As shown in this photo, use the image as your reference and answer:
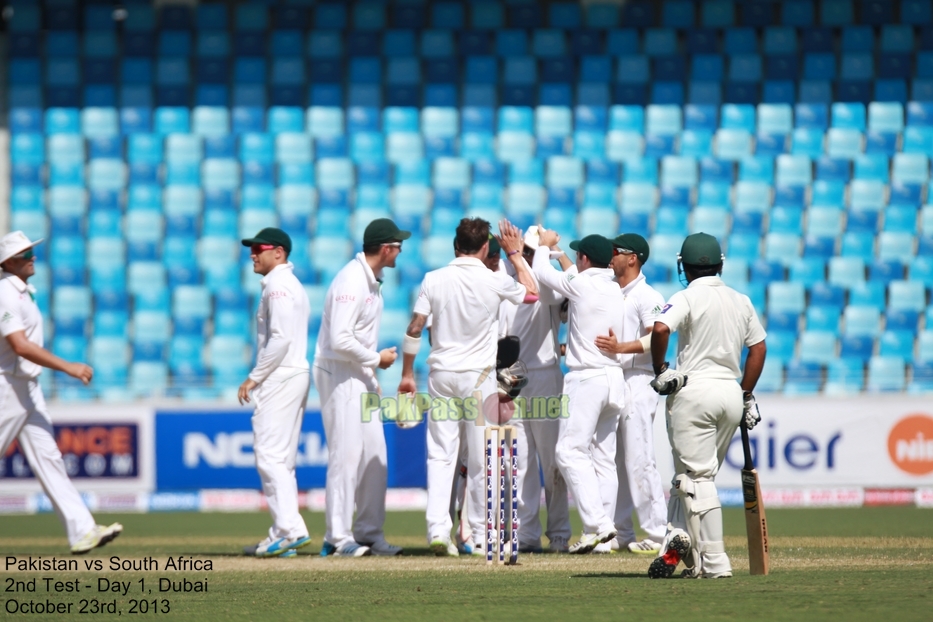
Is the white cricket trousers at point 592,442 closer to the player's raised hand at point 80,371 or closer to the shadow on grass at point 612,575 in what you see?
the shadow on grass at point 612,575

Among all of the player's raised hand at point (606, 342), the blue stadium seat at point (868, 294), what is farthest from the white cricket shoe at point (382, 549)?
the blue stadium seat at point (868, 294)

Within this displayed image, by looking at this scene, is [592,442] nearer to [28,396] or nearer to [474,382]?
[474,382]

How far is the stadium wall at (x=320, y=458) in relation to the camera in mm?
13570

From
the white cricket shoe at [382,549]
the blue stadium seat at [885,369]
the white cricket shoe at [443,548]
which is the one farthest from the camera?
the blue stadium seat at [885,369]

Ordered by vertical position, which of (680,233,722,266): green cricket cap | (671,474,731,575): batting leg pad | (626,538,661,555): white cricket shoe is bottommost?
(626,538,661,555): white cricket shoe

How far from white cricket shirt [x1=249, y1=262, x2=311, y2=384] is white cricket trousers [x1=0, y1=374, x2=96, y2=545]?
156cm

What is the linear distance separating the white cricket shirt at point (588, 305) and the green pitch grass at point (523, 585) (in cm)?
139

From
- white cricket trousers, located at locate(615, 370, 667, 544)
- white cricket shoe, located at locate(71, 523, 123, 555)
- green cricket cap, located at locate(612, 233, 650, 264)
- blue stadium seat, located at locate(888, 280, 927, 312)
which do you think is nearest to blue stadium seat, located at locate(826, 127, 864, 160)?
blue stadium seat, located at locate(888, 280, 927, 312)

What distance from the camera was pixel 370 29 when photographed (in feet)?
62.6

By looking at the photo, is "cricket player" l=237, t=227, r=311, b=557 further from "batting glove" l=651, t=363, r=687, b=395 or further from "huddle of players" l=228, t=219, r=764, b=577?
"batting glove" l=651, t=363, r=687, b=395

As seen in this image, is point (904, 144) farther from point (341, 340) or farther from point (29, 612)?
point (29, 612)

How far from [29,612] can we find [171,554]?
9.92 feet

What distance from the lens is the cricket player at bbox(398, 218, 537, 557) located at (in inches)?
Answer: 319

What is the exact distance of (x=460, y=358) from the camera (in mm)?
8164
